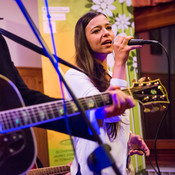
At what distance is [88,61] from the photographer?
1326 millimetres

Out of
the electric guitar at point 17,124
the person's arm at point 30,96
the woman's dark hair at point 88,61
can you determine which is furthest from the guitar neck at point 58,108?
the woman's dark hair at point 88,61

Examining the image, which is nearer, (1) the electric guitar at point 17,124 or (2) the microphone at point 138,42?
(1) the electric guitar at point 17,124

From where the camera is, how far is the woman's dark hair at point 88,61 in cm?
126

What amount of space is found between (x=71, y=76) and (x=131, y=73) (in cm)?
129

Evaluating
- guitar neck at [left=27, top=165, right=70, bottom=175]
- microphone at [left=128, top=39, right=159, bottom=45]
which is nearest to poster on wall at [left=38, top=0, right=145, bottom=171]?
guitar neck at [left=27, top=165, right=70, bottom=175]

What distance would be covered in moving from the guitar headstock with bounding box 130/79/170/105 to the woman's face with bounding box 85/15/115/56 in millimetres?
357

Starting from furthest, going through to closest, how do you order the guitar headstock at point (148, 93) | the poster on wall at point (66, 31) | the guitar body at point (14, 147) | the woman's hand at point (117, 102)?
the poster on wall at point (66, 31) → the guitar headstock at point (148, 93) → the woman's hand at point (117, 102) → the guitar body at point (14, 147)

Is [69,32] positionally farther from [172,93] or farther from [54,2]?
[172,93]

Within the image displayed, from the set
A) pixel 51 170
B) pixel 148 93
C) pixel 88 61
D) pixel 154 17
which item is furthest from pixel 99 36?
pixel 154 17

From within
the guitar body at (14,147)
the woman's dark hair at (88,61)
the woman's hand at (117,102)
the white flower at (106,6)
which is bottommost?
the guitar body at (14,147)

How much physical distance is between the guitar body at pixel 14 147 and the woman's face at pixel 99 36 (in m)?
0.68

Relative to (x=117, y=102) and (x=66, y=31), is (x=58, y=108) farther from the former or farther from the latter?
(x=66, y=31)

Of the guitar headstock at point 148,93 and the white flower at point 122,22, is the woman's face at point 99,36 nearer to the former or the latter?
the guitar headstock at point 148,93

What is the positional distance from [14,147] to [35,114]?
116mm
